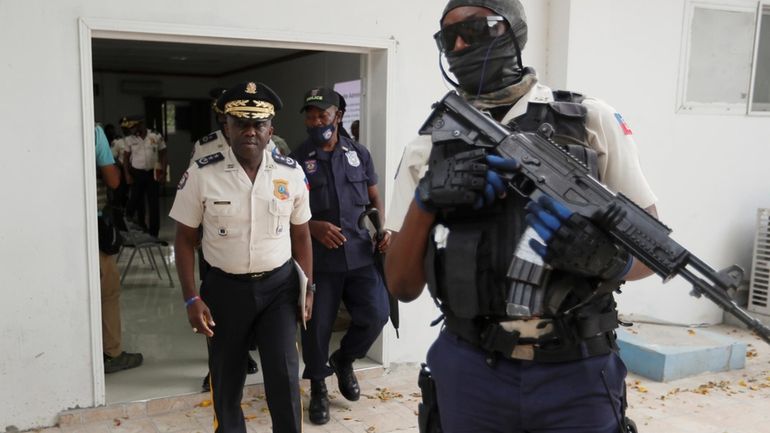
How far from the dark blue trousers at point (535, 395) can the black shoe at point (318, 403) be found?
2547mm

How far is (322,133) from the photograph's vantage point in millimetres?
4441

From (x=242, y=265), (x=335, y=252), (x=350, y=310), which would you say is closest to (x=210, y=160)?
(x=242, y=265)

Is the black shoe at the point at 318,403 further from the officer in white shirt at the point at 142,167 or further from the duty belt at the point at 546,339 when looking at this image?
the officer in white shirt at the point at 142,167

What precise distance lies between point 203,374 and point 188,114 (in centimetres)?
1447

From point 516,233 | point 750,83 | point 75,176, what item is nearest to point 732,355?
point 750,83

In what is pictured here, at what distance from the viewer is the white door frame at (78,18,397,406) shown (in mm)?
4004

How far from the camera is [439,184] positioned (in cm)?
174

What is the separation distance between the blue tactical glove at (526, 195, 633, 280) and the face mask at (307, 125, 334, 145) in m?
2.89

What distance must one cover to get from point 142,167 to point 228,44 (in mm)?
8003

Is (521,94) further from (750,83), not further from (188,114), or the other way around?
(188,114)

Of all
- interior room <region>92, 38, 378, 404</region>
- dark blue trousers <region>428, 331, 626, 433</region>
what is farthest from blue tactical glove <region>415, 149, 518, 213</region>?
interior room <region>92, 38, 378, 404</region>

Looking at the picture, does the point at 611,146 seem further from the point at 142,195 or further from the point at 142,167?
the point at 142,195

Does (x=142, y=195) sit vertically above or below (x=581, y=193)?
below

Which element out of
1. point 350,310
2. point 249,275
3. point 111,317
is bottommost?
point 111,317
